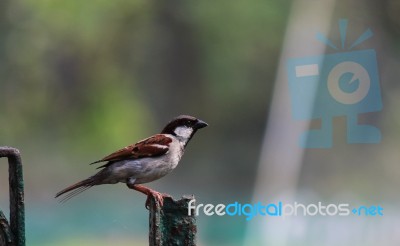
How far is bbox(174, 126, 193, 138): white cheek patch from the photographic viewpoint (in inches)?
35.0

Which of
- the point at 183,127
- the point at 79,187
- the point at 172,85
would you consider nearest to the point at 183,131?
the point at 183,127

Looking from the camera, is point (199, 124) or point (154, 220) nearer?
point (154, 220)

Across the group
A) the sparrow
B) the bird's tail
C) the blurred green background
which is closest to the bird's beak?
the sparrow

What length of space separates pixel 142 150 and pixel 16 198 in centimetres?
18

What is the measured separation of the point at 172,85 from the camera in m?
3.99

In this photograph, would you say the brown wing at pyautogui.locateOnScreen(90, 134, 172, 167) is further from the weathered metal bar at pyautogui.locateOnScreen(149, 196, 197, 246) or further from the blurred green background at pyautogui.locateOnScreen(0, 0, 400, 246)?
the blurred green background at pyautogui.locateOnScreen(0, 0, 400, 246)

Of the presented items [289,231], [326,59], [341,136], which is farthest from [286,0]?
[289,231]

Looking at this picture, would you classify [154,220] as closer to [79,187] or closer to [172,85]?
[79,187]

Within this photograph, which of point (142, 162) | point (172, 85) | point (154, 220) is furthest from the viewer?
point (172, 85)

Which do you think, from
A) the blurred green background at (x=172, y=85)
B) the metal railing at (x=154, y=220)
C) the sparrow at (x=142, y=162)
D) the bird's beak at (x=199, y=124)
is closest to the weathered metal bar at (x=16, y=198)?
the metal railing at (x=154, y=220)

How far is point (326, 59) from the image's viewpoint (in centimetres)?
407

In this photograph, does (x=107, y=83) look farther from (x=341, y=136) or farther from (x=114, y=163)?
(x=114, y=163)

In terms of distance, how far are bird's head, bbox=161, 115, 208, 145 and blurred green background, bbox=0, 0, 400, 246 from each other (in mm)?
2482

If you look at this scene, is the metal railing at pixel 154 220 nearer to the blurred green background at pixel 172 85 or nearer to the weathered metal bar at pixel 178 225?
the weathered metal bar at pixel 178 225
